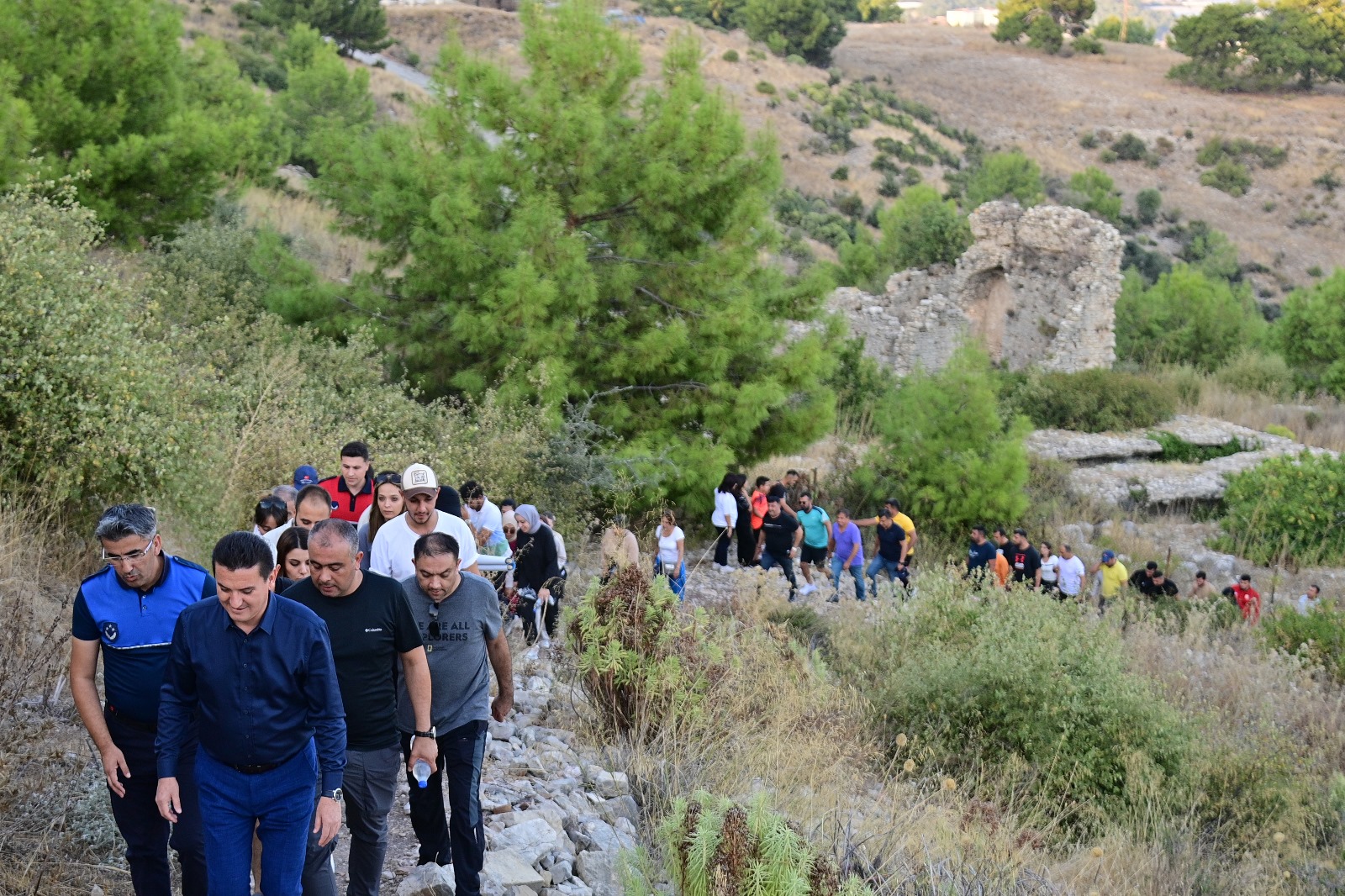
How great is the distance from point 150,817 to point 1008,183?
48.8 metres

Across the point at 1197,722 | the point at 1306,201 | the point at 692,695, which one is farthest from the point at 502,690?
the point at 1306,201

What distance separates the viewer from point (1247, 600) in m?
13.7

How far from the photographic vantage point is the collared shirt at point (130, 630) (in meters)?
3.76

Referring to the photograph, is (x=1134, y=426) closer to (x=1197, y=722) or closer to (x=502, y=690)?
(x=1197, y=722)

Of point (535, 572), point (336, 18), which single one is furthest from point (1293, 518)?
point (336, 18)

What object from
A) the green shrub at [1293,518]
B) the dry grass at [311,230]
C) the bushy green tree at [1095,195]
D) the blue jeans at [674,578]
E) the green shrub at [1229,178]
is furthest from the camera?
the green shrub at [1229,178]

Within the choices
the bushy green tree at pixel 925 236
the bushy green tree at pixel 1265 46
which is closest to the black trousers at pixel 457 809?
the bushy green tree at pixel 925 236

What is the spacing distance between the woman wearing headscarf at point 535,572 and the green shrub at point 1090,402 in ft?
54.5

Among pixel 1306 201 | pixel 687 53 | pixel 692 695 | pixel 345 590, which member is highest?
pixel 687 53

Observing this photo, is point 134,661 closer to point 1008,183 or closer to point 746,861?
point 746,861

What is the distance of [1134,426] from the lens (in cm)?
2372

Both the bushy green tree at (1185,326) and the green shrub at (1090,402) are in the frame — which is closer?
the green shrub at (1090,402)

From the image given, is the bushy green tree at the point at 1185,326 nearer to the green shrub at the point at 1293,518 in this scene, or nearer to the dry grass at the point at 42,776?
the green shrub at the point at 1293,518

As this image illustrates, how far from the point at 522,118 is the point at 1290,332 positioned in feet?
80.2
